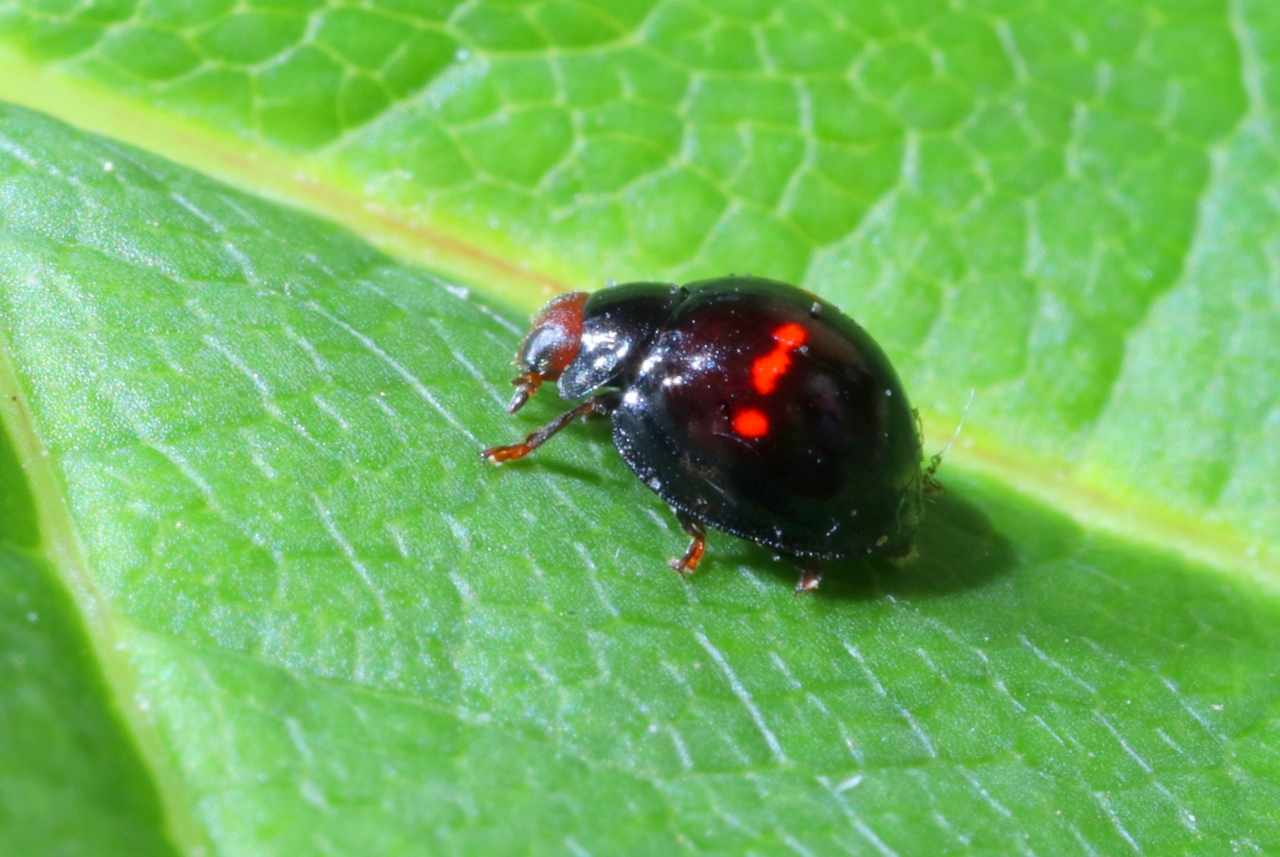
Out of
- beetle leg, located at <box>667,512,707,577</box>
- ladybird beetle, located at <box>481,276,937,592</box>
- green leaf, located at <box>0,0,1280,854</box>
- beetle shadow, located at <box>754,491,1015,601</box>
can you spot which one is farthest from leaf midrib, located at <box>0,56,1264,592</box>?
beetle leg, located at <box>667,512,707,577</box>

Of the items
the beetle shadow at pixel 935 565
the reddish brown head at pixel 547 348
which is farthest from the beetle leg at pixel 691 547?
the reddish brown head at pixel 547 348

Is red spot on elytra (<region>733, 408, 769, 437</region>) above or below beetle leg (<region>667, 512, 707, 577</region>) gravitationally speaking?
above

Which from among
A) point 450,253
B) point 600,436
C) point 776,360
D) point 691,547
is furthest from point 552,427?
point 450,253

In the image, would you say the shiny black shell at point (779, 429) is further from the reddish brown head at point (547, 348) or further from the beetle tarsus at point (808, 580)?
the reddish brown head at point (547, 348)

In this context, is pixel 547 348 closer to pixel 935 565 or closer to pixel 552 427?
pixel 552 427

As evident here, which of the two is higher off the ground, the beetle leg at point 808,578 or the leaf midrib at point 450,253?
the leaf midrib at point 450,253

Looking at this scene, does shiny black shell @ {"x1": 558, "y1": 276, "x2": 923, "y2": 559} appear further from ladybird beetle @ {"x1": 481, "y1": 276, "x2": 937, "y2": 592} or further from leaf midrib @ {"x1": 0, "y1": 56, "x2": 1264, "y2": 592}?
leaf midrib @ {"x1": 0, "y1": 56, "x2": 1264, "y2": 592}
